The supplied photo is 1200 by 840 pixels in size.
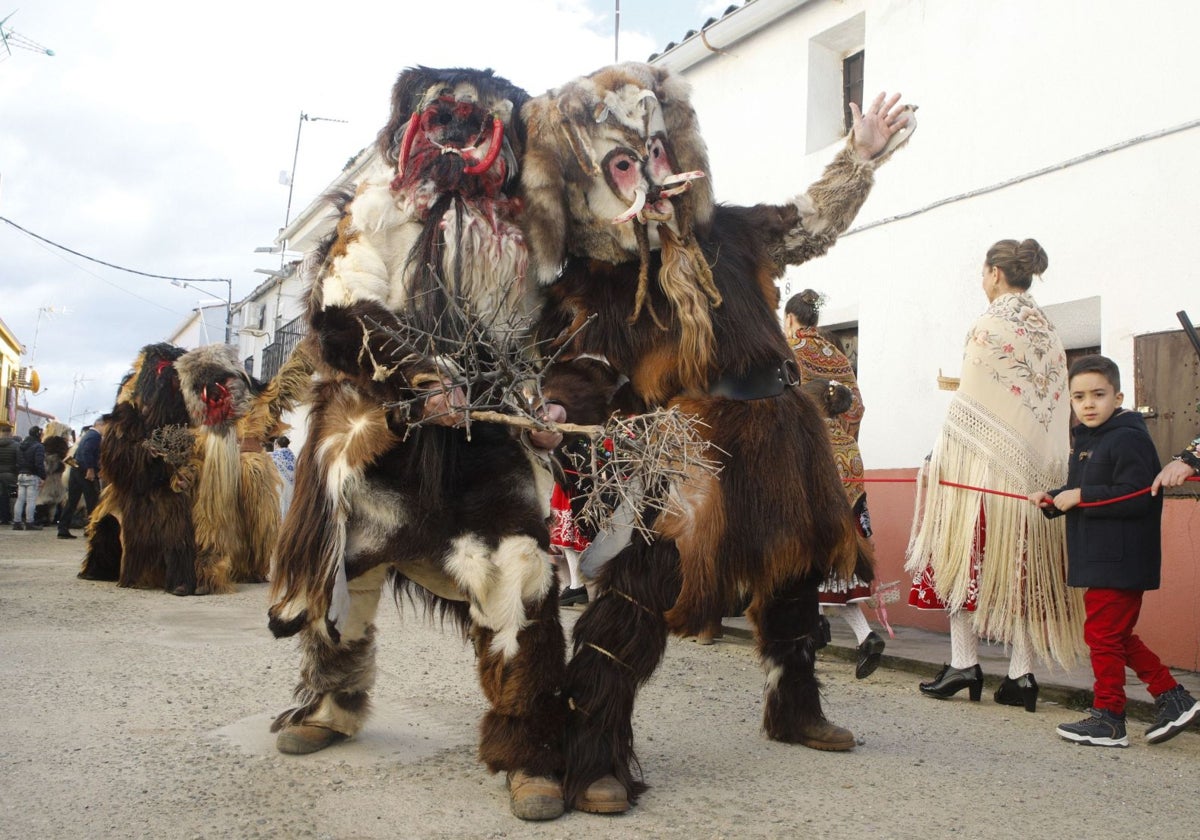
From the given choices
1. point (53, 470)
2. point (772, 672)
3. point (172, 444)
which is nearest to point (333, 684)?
point (772, 672)

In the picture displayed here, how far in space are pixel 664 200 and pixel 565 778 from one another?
1664 millimetres

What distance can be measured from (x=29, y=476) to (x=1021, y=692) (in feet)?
52.7

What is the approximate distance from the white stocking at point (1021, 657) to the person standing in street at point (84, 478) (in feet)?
41.3

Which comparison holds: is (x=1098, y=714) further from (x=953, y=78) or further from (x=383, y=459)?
(x=953, y=78)

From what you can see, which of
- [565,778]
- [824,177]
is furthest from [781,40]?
[565,778]

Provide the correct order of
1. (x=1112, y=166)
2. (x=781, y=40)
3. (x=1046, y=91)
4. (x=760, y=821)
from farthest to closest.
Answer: (x=781, y=40), (x=1046, y=91), (x=1112, y=166), (x=760, y=821)

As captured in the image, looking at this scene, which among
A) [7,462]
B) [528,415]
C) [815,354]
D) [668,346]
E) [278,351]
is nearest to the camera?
[528,415]

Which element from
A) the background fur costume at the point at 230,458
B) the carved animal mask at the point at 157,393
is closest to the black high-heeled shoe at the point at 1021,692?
the background fur costume at the point at 230,458

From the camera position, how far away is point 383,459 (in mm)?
2971

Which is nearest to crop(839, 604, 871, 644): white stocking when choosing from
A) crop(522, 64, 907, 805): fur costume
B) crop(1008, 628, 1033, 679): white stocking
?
crop(1008, 628, 1033, 679): white stocking

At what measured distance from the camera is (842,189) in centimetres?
342

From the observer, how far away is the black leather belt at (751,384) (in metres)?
3.13

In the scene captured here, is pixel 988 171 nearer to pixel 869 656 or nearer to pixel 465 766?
pixel 869 656

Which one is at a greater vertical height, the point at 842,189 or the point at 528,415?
the point at 842,189
